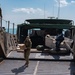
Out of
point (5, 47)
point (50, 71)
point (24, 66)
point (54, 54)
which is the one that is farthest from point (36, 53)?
point (50, 71)

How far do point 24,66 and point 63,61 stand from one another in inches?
98.2

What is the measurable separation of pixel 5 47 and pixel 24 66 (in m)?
2.71

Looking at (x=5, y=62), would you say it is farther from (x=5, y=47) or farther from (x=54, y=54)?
(x=54, y=54)

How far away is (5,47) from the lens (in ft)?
54.2

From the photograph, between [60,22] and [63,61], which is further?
[60,22]

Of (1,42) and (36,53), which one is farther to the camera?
(36,53)

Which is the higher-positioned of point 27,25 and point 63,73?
point 27,25

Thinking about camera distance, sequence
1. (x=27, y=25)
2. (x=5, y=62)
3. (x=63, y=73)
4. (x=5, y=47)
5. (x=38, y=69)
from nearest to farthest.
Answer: (x=63, y=73)
(x=38, y=69)
(x=5, y=62)
(x=5, y=47)
(x=27, y=25)

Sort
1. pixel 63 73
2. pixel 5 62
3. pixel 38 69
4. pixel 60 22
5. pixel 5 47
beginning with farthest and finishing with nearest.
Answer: pixel 60 22, pixel 5 47, pixel 5 62, pixel 38 69, pixel 63 73

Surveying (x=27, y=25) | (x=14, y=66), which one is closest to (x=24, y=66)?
(x=14, y=66)

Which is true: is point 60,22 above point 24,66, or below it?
above

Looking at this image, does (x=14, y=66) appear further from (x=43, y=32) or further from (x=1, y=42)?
(x=43, y=32)

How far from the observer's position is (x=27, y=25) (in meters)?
22.8

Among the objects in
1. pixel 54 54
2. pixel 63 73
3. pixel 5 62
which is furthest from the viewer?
pixel 54 54
